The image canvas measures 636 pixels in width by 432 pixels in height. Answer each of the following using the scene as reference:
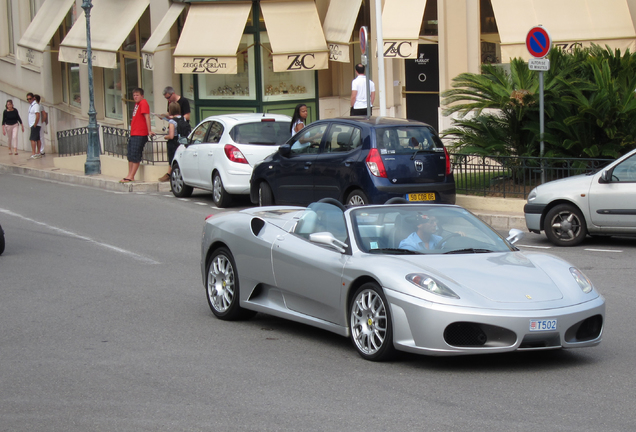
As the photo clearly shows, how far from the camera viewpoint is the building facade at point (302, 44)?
21469 millimetres

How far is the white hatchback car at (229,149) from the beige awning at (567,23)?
250 inches

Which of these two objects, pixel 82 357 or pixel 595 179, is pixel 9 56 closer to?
pixel 595 179

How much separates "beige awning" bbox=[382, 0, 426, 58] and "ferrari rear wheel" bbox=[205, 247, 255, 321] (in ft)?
47.7

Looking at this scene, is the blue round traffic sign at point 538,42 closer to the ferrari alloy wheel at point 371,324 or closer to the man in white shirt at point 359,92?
the man in white shirt at point 359,92

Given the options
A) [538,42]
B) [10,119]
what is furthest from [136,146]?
[10,119]

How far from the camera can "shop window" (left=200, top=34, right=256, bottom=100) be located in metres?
26.2

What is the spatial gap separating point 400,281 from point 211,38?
1963 cm

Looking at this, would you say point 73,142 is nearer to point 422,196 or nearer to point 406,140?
point 406,140

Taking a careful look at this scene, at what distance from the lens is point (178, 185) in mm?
19234

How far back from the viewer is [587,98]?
16.3 m

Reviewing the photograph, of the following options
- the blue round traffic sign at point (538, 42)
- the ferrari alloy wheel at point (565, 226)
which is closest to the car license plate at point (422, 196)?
the ferrari alloy wheel at point (565, 226)

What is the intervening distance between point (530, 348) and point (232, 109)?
20798mm

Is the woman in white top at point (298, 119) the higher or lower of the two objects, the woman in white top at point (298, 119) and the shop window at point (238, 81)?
the lower

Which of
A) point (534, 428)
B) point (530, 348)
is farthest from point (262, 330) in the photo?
point (534, 428)
